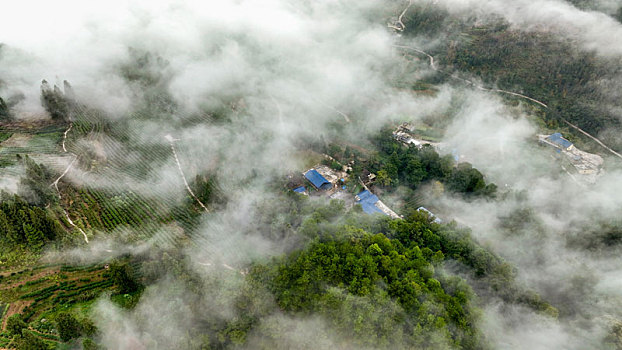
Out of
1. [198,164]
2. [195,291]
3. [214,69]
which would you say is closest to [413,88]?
[214,69]

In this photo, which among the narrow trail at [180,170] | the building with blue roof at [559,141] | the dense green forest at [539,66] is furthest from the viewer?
the dense green forest at [539,66]

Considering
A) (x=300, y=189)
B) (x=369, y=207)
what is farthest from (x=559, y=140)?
(x=300, y=189)

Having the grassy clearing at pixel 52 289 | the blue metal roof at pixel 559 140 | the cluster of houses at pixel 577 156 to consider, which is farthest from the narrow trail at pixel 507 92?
the grassy clearing at pixel 52 289

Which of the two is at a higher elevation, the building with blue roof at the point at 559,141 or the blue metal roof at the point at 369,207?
the building with blue roof at the point at 559,141

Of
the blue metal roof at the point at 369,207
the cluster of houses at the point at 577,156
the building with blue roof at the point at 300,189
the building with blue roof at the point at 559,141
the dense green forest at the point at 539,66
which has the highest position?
the dense green forest at the point at 539,66

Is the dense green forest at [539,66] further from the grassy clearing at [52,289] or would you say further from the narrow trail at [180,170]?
the grassy clearing at [52,289]

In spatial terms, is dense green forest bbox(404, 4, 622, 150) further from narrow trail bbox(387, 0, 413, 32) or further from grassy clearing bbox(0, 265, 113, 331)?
grassy clearing bbox(0, 265, 113, 331)

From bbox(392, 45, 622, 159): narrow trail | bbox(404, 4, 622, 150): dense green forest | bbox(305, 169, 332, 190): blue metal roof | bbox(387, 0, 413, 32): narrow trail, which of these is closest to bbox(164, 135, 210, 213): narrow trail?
bbox(305, 169, 332, 190): blue metal roof
